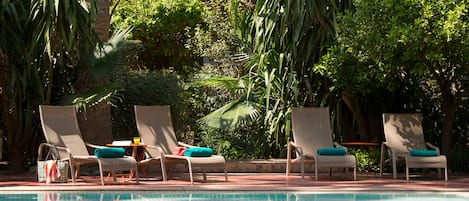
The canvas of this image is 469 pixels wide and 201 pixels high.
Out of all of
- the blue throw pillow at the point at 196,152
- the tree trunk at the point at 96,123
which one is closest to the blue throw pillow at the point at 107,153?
the blue throw pillow at the point at 196,152

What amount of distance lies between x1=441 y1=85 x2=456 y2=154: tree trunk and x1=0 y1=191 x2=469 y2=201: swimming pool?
3620 mm

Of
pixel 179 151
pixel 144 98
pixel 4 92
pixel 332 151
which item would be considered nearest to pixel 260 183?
pixel 332 151

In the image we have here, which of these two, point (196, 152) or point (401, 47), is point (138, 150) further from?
point (401, 47)

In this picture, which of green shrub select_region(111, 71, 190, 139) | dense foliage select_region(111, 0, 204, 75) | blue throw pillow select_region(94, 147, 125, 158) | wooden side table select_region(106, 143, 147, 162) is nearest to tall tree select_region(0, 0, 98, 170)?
green shrub select_region(111, 71, 190, 139)

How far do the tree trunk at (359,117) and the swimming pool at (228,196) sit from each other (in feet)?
12.5

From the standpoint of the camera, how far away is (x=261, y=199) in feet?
30.9

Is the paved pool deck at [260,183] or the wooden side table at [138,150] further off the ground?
the wooden side table at [138,150]

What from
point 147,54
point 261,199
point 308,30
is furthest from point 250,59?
point 147,54

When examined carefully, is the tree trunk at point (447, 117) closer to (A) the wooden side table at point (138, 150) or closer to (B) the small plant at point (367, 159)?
(B) the small plant at point (367, 159)

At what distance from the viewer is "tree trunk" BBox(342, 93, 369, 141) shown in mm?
13672

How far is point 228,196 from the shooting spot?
32.0 ft

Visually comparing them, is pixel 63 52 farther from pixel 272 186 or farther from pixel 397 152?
pixel 397 152

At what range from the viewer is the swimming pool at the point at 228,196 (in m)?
9.38

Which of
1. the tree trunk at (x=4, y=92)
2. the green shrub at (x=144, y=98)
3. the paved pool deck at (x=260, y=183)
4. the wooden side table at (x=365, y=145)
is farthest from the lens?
the green shrub at (x=144, y=98)
